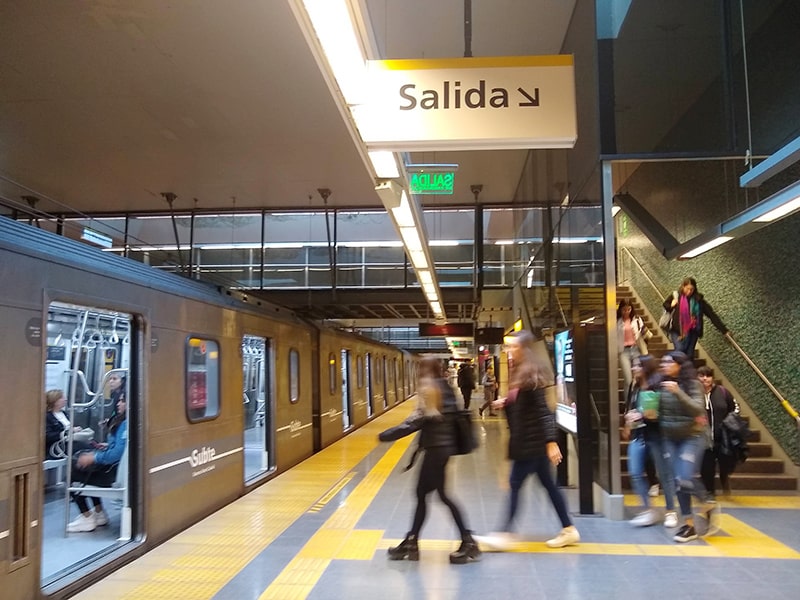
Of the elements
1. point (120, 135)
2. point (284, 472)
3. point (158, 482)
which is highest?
point (120, 135)

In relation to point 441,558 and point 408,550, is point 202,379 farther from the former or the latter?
point 441,558

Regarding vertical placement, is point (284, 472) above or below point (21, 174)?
below

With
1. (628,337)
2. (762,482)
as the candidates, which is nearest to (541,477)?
(628,337)

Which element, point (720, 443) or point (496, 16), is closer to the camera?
point (720, 443)

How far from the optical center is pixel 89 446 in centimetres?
604

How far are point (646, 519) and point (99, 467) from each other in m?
4.63

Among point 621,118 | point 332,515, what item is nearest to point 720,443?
point 621,118

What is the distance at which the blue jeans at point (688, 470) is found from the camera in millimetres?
4699

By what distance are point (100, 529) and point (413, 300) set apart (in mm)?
7683

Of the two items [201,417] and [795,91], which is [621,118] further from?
[201,417]

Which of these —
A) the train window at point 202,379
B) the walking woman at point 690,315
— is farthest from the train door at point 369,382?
the train window at point 202,379

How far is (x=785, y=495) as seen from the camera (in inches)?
250

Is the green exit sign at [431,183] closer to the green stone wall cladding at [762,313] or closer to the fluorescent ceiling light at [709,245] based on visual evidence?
the fluorescent ceiling light at [709,245]

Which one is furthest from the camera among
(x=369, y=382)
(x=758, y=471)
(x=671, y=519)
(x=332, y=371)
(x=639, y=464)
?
(x=369, y=382)
